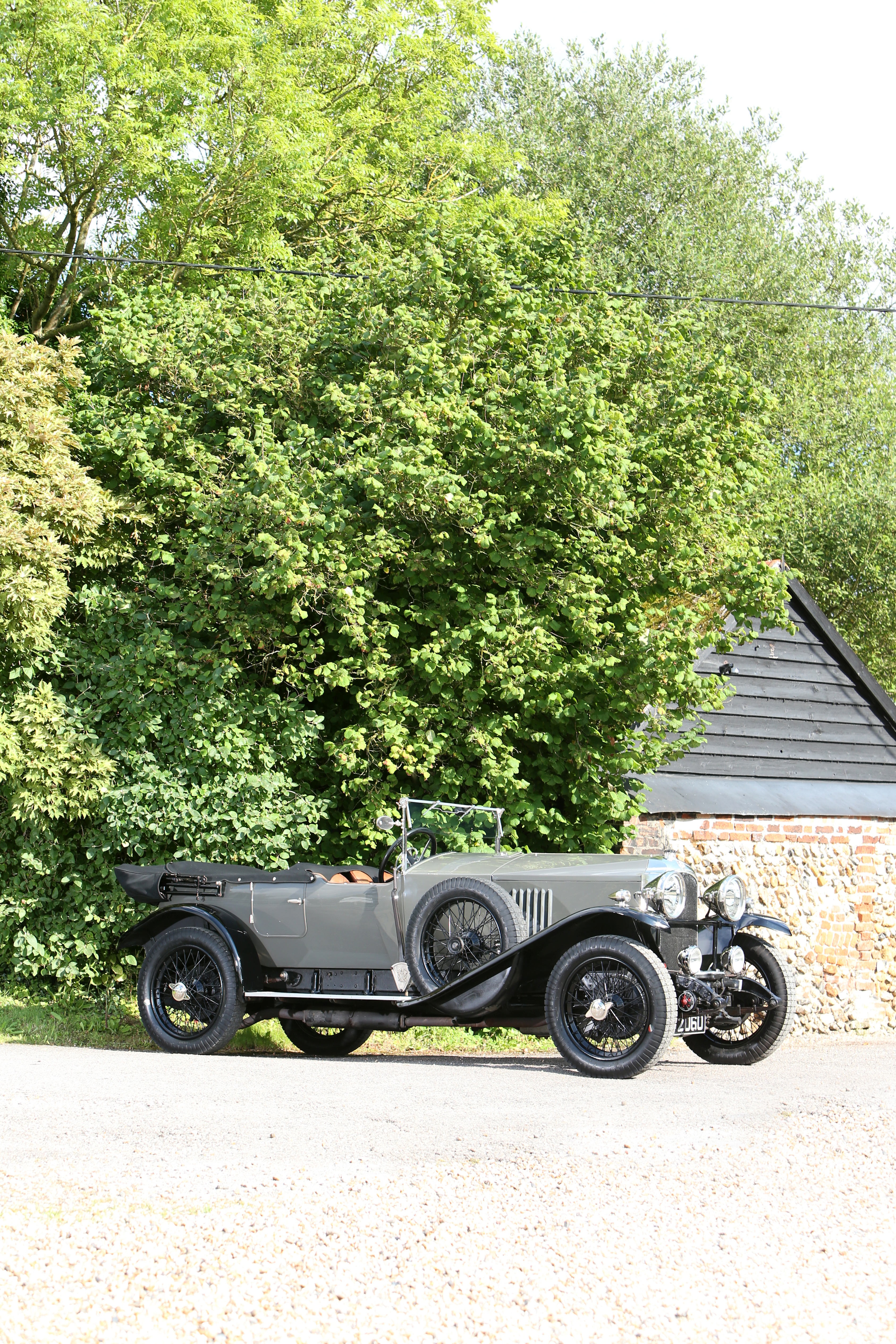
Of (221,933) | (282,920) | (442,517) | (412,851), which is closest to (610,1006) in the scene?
(412,851)

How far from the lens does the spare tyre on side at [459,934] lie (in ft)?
25.1

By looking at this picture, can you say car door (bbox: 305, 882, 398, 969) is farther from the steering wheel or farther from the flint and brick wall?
the flint and brick wall

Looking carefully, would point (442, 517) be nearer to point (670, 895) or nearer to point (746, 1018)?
point (670, 895)

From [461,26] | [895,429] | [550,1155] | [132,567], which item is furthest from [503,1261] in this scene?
[895,429]

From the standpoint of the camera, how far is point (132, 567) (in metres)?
11.5

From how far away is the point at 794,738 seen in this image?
14766 mm

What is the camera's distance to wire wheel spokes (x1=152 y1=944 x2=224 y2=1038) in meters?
8.52

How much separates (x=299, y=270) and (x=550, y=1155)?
10395mm

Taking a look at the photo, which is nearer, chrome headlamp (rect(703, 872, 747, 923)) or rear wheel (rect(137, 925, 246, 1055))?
chrome headlamp (rect(703, 872, 747, 923))

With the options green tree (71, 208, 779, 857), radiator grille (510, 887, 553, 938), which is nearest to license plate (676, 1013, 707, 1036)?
radiator grille (510, 887, 553, 938)

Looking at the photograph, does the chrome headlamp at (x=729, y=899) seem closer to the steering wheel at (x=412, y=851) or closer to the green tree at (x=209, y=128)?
the steering wheel at (x=412, y=851)

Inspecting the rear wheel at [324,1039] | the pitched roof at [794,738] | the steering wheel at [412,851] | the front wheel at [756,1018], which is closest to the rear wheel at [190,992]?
the rear wheel at [324,1039]

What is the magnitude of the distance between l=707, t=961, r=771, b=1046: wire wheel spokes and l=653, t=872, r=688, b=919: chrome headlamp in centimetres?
67

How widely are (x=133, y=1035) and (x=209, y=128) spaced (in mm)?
10014
